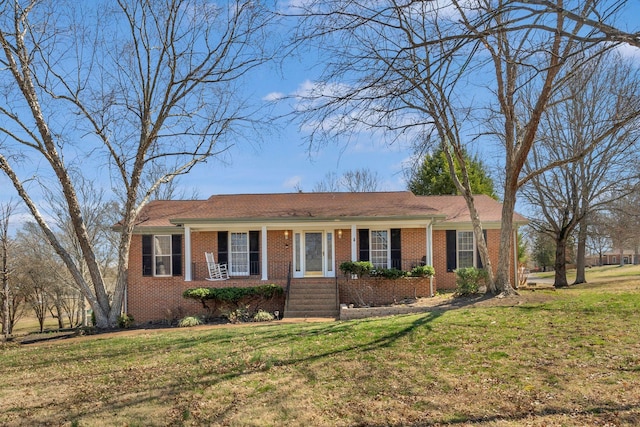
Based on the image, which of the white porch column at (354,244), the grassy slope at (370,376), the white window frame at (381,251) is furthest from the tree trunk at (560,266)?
the grassy slope at (370,376)

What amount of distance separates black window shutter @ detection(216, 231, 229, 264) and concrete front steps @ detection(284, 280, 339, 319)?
Result: 3187mm

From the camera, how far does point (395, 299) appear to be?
16203 mm

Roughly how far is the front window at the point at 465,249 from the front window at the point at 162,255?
453 inches

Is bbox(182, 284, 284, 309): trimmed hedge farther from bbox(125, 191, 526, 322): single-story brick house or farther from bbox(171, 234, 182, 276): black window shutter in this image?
bbox(171, 234, 182, 276): black window shutter

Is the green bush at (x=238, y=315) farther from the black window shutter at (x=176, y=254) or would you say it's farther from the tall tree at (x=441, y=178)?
the tall tree at (x=441, y=178)

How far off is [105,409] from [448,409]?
440 centimetres

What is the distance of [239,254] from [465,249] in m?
9.04

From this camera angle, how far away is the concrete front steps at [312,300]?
15.1m

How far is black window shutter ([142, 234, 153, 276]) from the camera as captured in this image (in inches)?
700

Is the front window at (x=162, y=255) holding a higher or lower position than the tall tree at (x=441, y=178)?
lower

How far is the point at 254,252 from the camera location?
60.3 ft

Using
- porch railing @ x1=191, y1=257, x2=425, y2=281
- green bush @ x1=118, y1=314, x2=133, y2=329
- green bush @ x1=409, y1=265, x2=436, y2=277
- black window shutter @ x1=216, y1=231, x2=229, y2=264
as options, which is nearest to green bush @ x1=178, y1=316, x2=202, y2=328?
green bush @ x1=118, y1=314, x2=133, y2=329

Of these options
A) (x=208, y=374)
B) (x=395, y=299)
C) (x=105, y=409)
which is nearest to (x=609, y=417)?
(x=208, y=374)

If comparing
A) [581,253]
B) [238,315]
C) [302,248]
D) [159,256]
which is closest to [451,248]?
[302,248]
